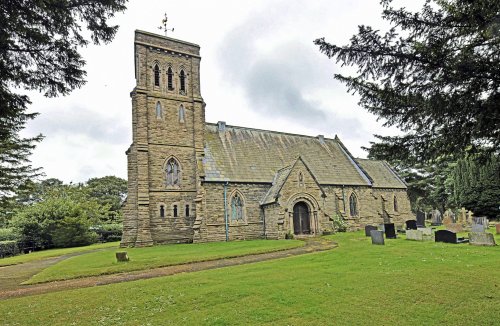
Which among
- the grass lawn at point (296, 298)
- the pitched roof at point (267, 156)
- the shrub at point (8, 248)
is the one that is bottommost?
the shrub at point (8, 248)

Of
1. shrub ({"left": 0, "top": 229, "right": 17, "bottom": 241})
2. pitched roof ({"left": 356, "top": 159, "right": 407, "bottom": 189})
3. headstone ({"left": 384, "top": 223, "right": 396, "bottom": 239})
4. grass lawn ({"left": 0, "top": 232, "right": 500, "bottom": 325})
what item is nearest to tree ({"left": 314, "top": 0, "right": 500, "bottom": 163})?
grass lawn ({"left": 0, "top": 232, "right": 500, "bottom": 325})

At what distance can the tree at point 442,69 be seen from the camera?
4.58 meters

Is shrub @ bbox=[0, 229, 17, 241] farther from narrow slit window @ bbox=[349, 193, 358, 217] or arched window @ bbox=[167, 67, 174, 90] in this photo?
narrow slit window @ bbox=[349, 193, 358, 217]

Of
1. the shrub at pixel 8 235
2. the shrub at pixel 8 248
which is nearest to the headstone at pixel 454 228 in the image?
the shrub at pixel 8 248

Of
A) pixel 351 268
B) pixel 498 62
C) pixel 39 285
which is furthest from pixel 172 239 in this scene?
pixel 498 62

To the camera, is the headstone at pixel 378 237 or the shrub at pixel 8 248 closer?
the headstone at pixel 378 237

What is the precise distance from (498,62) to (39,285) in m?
15.6

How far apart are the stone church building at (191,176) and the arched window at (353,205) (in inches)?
115

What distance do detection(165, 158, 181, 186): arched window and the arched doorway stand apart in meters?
10.2

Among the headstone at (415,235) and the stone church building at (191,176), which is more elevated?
the stone church building at (191,176)

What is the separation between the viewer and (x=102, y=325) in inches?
263

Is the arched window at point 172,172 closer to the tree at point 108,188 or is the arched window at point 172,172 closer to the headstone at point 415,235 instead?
the headstone at point 415,235

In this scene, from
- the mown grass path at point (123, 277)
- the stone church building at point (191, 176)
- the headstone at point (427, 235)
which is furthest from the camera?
the stone church building at point (191, 176)

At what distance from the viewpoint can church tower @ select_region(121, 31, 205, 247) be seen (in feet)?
81.5
